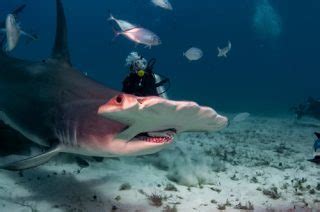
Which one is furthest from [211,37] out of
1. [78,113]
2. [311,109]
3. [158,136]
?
[158,136]

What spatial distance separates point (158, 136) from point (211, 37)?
100589 millimetres

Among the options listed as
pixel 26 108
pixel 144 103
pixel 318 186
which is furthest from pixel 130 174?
pixel 144 103

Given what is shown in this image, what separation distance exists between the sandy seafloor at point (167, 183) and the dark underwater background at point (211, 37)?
231 ft

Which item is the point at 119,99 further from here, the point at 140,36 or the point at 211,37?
the point at 211,37

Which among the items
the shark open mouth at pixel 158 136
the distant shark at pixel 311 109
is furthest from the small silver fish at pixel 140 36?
the distant shark at pixel 311 109

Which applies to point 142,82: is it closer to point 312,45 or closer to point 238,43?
point 238,43

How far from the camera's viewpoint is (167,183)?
253 inches

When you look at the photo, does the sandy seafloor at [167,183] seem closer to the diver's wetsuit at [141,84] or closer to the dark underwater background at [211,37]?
the diver's wetsuit at [141,84]

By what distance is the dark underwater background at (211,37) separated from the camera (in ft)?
310

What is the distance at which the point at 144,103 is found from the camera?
300 cm

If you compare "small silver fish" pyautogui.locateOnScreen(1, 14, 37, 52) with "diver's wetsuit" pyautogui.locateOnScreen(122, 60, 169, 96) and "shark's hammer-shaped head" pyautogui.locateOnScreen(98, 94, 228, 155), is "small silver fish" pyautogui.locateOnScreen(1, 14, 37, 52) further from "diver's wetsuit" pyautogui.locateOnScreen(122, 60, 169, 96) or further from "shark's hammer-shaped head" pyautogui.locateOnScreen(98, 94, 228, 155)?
"shark's hammer-shaped head" pyautogui.locateOnScreen(98, 94, 228, 155)

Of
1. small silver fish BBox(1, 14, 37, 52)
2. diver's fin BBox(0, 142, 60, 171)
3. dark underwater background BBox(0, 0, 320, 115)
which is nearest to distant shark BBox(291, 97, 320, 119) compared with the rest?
small silver fish BBox(1, 14, 37, 52)

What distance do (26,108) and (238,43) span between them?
366 feet

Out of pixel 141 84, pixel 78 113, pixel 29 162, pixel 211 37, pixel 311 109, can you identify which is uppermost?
pixel 211 37
